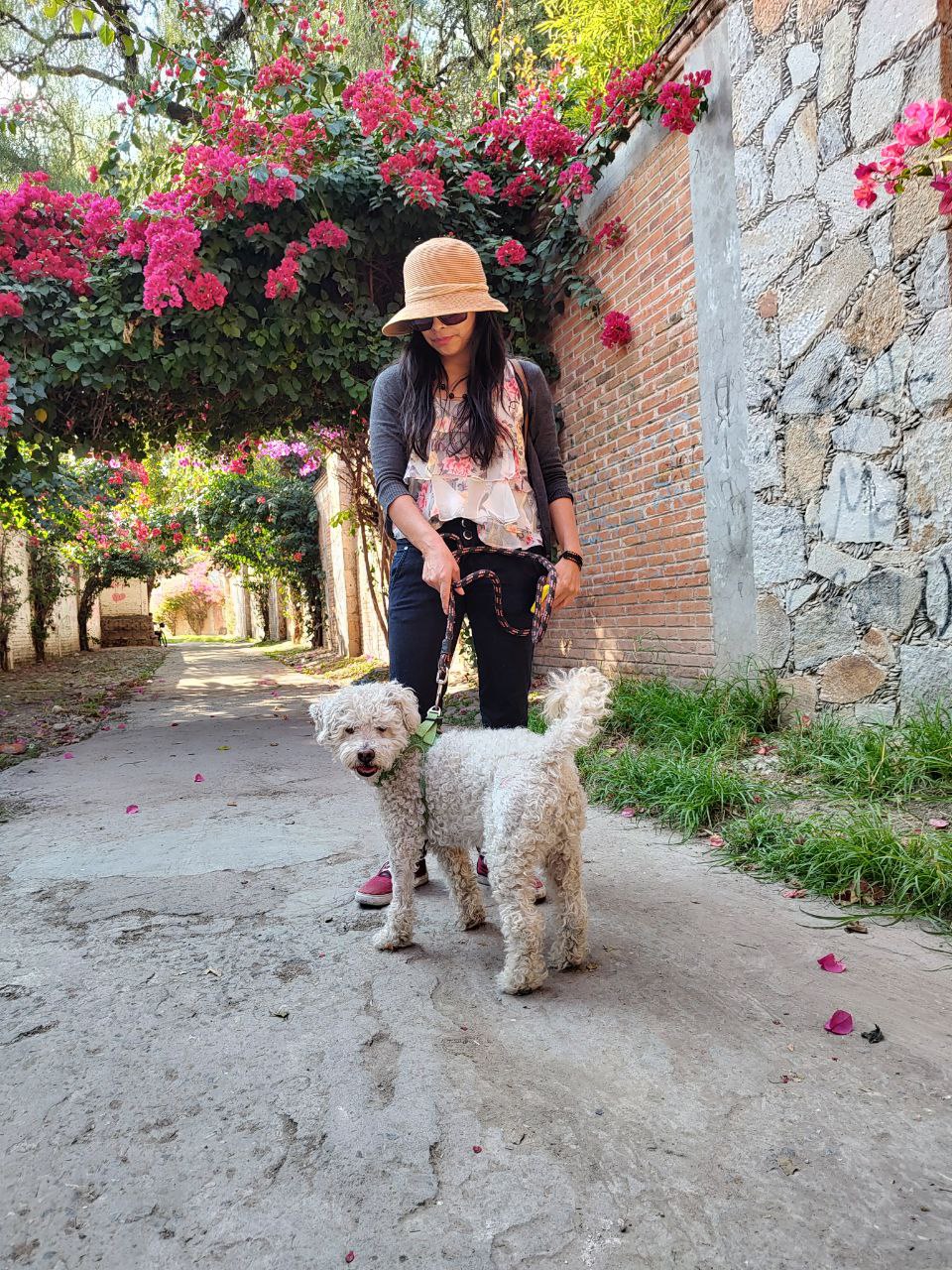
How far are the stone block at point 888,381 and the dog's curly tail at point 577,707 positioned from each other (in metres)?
2.29

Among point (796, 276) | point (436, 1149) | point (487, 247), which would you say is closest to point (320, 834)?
point (436, 1149)

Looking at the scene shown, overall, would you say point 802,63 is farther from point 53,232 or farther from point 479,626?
point 53,232

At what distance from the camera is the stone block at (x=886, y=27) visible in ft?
10.3

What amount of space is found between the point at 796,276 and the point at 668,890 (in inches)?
119

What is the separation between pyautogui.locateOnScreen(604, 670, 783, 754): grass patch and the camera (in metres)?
3.93

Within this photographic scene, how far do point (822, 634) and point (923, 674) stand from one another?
0.56m

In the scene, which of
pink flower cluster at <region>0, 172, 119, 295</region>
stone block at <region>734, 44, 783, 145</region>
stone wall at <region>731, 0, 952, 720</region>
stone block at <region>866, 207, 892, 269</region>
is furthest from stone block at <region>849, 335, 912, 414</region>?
pink flower cluster at <region>0, 172, 119, 295</region>

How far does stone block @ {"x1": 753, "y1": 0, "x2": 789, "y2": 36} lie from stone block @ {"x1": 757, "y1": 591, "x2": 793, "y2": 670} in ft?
9.42

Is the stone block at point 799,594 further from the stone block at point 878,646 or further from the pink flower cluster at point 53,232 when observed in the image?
the pink flower cluster at point 53,232

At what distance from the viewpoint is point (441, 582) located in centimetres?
228

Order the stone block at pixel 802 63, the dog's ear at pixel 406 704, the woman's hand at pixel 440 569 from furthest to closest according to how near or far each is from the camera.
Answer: the stone block at pixel 802 63, the woman's hand at pixel 440 569, the dog's ear at pixel 406 704

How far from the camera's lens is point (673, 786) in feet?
11.5

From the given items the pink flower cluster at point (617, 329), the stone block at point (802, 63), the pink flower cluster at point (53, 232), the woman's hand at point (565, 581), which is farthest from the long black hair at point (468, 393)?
the pink flower cluster at point (53, 232)

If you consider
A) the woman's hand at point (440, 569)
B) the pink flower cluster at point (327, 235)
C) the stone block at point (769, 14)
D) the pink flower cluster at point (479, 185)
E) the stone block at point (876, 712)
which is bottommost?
the stone block at point (876, 712)
